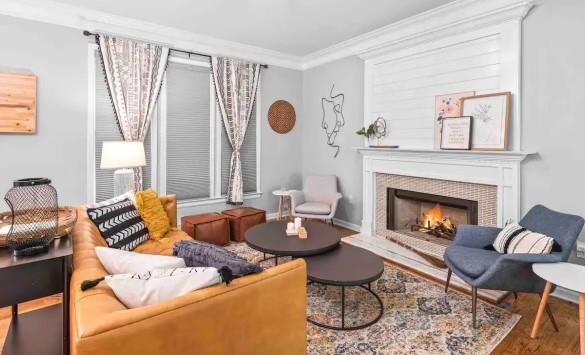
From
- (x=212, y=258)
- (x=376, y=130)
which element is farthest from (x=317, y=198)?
(x=212, y=258)

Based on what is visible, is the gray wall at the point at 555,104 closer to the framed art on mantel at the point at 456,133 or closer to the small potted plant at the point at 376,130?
the framed art on mantel at the point at 456,133

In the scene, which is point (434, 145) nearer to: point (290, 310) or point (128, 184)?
point (290, 310)

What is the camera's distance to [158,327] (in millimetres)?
971

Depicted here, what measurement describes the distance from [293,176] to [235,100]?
1.68 meters

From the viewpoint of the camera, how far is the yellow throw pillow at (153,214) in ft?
9.11

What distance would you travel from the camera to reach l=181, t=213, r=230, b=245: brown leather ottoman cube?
3771 millimetres

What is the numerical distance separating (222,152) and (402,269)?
300cm

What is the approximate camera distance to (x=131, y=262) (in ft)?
4.54

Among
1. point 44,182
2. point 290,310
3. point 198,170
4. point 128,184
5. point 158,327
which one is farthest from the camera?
point 198,170

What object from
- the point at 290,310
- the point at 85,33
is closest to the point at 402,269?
the point at 290,310

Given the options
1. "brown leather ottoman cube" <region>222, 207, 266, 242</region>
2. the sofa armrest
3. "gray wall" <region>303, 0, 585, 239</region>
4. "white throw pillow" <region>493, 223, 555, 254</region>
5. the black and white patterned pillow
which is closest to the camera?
the sofa armrest

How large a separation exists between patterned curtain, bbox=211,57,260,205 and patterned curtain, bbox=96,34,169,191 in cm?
81

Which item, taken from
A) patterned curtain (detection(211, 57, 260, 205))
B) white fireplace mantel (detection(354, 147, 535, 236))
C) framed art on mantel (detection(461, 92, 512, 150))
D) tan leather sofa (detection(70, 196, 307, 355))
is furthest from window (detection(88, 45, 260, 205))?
framed art on mantel (detection(461, 92, 512, 150))

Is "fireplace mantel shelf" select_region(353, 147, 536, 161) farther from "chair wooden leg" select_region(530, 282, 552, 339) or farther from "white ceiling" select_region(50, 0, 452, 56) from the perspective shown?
"white ceiling" select_region(50, 0, 452, 56)
